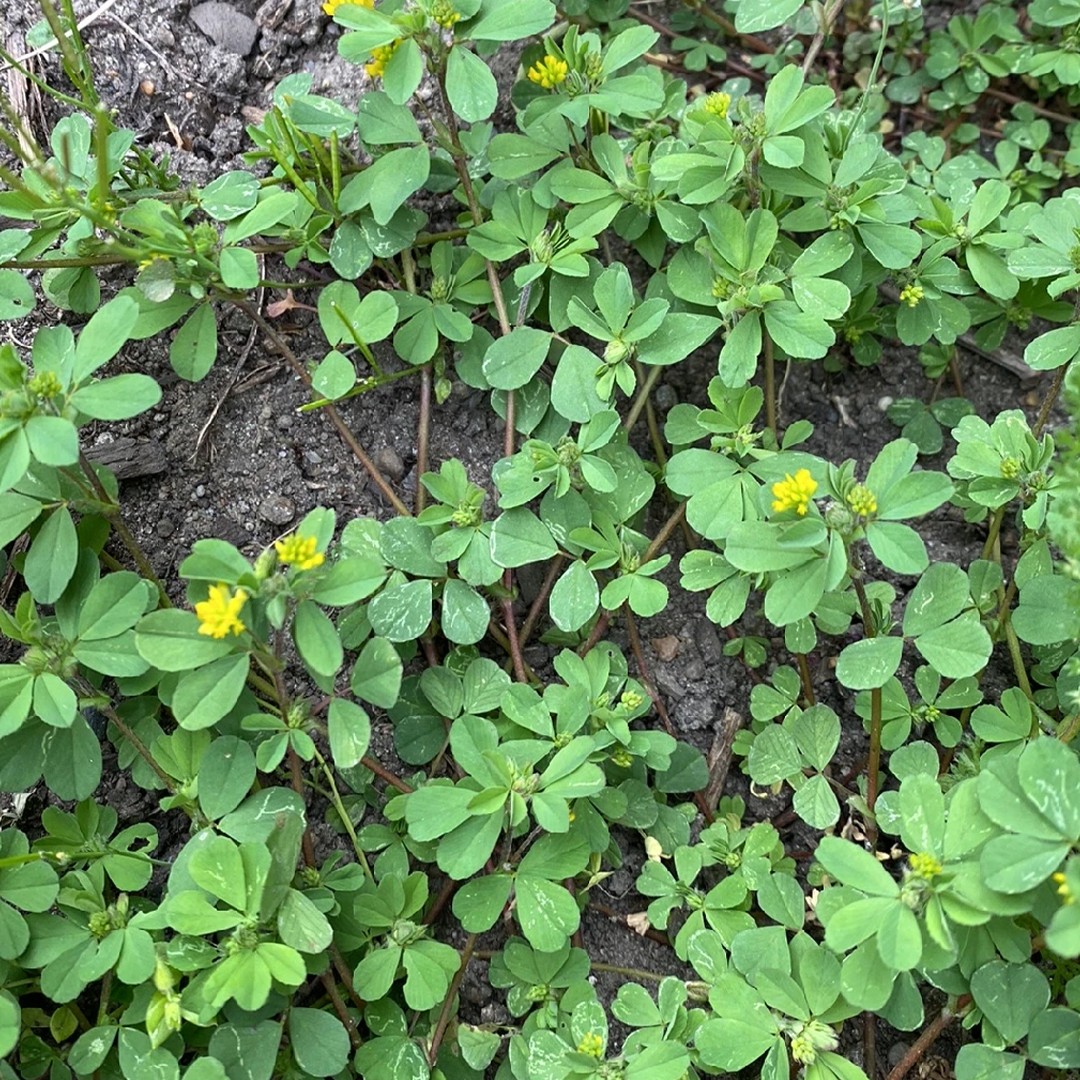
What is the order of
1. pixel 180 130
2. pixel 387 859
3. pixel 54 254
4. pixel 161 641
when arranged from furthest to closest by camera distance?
pixel 180 130
pixel 54 254
pixel 387 859
pixel 161 641

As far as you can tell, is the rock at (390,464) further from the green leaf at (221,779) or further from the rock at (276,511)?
the green leaf at (221,779)

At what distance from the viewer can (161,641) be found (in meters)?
1.81

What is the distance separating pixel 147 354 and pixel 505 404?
0.86m

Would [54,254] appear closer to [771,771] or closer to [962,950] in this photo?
[771,771]

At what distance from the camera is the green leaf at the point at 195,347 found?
226cm

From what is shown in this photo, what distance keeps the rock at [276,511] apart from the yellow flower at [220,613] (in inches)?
27.1

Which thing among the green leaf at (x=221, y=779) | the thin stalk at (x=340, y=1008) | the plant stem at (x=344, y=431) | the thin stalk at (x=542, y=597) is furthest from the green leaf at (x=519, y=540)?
the thin stalk at (x=340, y=1008)

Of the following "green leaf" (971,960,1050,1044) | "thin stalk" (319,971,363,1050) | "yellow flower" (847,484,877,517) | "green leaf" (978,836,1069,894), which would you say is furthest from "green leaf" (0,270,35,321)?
"green leaf" (971,960,1050,1044)

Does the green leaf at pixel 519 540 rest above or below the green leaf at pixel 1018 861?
above

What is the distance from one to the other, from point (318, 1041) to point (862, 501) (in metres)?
1.42

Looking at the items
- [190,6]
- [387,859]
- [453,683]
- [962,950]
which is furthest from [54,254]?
[962,950]

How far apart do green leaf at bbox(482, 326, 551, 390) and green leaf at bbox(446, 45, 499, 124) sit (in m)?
0.47

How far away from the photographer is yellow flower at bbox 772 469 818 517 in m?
1.88

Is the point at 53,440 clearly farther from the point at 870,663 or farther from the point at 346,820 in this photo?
the point at 870,663
